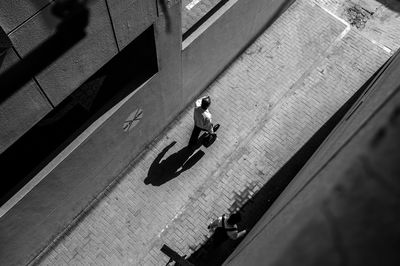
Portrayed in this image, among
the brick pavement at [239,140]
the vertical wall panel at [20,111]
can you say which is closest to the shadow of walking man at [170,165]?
the brick pavement at [239,140]

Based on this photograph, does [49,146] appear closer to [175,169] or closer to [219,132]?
[175,169]

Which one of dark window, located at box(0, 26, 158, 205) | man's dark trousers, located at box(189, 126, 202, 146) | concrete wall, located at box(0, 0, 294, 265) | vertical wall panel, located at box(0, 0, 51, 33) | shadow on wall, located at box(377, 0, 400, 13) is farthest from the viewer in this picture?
shadow on wall, located at box(377, 0, 400, 13)

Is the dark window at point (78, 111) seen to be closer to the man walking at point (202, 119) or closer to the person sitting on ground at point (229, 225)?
the man walking at point (202, 119)

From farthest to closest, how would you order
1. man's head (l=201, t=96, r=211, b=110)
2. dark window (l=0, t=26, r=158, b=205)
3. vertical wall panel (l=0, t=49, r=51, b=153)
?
1. man's head (l=201, t=96, r=211, b=110)
2. dark window (l=0, t=26, r=158, b=205)
3. vertical wall panel (l=0, t=49, r=51, b=153)

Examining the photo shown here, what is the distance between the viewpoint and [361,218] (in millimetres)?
1957

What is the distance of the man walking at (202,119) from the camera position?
733 cm

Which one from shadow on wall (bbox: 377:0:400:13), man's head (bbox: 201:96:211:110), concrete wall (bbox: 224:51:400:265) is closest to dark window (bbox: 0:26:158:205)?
man's head (bbox: 201:96:211:110)

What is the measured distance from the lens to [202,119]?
25.0 feet

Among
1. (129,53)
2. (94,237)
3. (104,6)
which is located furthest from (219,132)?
(104,6)

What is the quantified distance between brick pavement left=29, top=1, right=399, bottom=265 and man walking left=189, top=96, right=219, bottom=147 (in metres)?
0.37

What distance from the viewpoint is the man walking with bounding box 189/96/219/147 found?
289 inches

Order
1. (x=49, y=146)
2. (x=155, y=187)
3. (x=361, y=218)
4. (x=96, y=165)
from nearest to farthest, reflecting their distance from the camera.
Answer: (x=361, y=218) < (x=49, y=146) < (x=96, y=165) < (x=155, y=187)

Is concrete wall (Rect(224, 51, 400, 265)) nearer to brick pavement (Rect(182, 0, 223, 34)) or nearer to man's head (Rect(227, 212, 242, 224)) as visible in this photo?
man's head (Rect(227, 212, 242, 224))

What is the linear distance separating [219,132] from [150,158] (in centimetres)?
178
